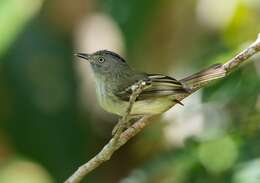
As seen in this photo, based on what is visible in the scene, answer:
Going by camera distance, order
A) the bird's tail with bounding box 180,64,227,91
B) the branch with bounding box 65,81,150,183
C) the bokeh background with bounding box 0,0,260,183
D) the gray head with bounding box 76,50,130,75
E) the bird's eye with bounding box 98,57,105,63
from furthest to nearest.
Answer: the bird's eye with bounding box 98,57,105,63, the gray head with bounding box 76,50,130,75, the bokeh background with bounding box 0,0,260,183, the bird's tail with bounding box 180,64,227,91, the branch with bounding box 65,81,150,183

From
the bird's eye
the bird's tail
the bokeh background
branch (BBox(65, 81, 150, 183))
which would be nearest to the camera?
branch (BBox(65, 81, 150, 183))

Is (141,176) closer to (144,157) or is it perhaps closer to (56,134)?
(56,134)

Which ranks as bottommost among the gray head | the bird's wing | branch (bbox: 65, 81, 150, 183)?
branch (bbox: 65, 81, 150, 183)

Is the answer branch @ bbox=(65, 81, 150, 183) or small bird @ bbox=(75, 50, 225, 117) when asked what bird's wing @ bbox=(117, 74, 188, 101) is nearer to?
small bird @ bbox=(75, 50, 225, 117)

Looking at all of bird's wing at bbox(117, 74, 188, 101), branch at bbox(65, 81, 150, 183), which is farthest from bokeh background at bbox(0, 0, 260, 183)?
branch at bbox(65, 81, 150, 183)

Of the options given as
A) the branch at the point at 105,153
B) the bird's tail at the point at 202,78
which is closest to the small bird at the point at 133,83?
the bird's tail at the point at 202,78

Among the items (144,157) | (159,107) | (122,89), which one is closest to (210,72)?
(159,107)

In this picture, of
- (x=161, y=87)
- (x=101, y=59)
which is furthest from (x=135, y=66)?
(x=161, y=87)

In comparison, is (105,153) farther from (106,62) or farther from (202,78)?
(106,62)
